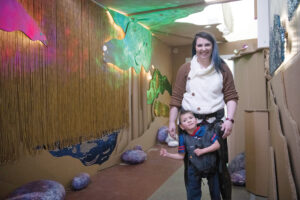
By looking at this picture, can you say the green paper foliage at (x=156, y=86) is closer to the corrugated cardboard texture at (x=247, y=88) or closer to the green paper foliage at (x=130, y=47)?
the green paper foliage at (x=130, y=47)

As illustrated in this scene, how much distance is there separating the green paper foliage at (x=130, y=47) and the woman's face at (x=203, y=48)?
1618 millimetres

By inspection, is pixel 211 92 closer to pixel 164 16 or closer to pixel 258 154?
pixel 258 154

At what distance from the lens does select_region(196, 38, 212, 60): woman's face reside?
1472 mm

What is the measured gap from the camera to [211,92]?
1.45 meters

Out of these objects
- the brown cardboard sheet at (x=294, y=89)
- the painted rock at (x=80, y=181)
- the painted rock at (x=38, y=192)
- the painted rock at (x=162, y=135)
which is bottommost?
the painted rock at (x=80, y=181)

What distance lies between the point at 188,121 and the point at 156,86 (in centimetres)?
311

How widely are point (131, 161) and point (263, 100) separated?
1824 mm

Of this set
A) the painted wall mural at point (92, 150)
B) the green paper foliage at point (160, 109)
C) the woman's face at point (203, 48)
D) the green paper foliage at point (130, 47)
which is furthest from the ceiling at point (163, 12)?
the painted wall mural at point (92, 150)

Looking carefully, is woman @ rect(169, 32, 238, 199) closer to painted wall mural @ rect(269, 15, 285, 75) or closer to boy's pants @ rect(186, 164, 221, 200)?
boy's pants @ rect(186, 164, 221, 200)

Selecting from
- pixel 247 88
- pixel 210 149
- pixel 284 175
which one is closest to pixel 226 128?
pixel 210 149

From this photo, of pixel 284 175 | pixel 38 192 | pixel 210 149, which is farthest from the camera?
pixel 38 192

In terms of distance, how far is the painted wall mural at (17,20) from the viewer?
5.60ft

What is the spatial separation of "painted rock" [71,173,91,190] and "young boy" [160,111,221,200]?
129 cm

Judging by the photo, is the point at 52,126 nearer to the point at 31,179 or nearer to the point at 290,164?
the point at 31,179
